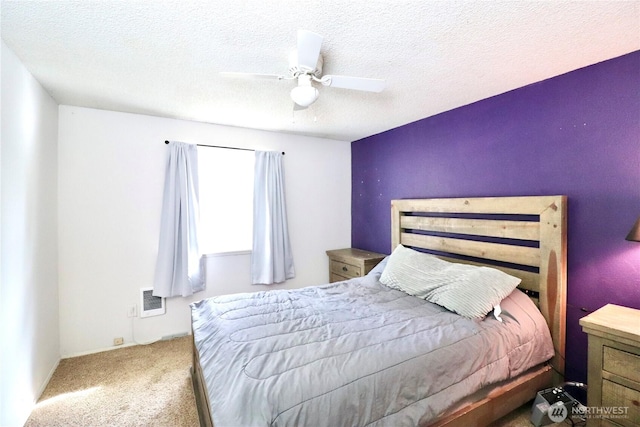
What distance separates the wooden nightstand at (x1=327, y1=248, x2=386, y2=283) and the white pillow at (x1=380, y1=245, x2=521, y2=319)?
608mm

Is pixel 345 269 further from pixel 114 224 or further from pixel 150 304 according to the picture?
pixel 114 224

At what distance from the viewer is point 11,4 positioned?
1310 mm

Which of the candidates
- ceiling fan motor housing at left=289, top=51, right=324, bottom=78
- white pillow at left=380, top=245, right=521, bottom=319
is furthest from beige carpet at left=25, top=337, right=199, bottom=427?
ceiling fan motor housing at left=289, top=51, right=324, bottom=78

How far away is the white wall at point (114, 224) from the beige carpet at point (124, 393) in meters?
0.30

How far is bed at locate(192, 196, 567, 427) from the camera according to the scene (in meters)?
1.20

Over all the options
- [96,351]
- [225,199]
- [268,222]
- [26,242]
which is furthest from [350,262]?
[26,242]

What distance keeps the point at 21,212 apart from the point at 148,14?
154 cm

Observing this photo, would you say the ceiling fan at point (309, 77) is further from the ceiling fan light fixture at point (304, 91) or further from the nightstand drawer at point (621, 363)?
the nightstand drawer at point (621, 363)

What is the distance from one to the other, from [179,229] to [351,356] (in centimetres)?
233

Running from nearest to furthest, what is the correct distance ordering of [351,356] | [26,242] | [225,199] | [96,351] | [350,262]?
[351,356], [26,242], [96,351], [225,199], [350,262]

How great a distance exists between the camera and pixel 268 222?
3398 mm

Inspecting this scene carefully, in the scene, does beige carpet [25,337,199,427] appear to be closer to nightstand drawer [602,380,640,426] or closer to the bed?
the bed

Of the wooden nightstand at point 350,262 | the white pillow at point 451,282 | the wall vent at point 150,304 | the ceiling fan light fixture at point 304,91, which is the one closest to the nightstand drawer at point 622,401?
the white pillow at point 451,282

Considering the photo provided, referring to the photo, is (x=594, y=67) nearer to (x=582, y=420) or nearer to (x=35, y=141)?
(x=582, y=420)
